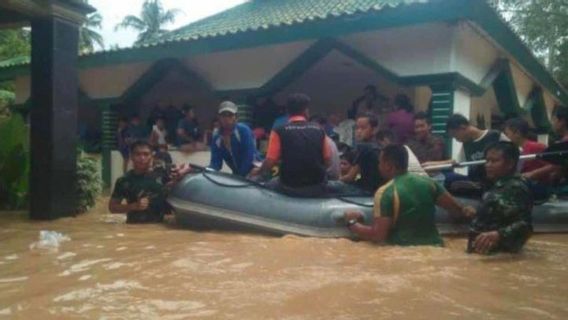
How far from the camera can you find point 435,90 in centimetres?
772

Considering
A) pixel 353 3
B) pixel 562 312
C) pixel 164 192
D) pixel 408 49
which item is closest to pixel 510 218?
pixel 562 312

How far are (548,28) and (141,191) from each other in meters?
18.9

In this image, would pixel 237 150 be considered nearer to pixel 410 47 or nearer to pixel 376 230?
pixel 376 230

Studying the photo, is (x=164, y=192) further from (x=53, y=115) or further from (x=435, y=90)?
(x=435, y=90)

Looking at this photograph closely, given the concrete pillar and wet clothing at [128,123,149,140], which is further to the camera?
wet clothing at [128,123,149,140]

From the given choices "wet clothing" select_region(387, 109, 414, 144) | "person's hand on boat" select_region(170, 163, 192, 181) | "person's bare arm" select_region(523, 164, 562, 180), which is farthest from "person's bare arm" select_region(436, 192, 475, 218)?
"wet clothing" select_region(387, 109, 414, 144)

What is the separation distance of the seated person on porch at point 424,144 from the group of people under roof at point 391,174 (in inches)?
0.5

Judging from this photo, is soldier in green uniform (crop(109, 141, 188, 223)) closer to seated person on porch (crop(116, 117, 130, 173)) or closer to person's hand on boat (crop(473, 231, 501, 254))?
person's hand on boat (crop(473, 231, 501, 254))

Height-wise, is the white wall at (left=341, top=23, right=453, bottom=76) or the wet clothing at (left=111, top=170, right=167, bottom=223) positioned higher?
the white wall at (left=341, top=23, right=453, bottom=76)

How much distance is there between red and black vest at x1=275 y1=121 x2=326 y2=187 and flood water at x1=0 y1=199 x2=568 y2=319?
0.70m

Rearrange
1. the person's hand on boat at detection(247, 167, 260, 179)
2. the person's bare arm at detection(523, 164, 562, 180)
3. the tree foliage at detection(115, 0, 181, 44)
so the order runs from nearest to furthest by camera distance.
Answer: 1. the person's bare arm at detection(523, 164, 562, 180)
2. the person's hand on boat at detection(247, 167, 260, 179)
3. the tree foliage at detection(115, 0, 181, 44)

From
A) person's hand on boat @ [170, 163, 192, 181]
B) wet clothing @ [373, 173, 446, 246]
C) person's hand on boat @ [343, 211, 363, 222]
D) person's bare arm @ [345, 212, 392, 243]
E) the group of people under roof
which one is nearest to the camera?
the group of people under roof

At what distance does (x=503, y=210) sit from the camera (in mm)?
4035

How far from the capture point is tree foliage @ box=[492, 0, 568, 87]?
19.9m
